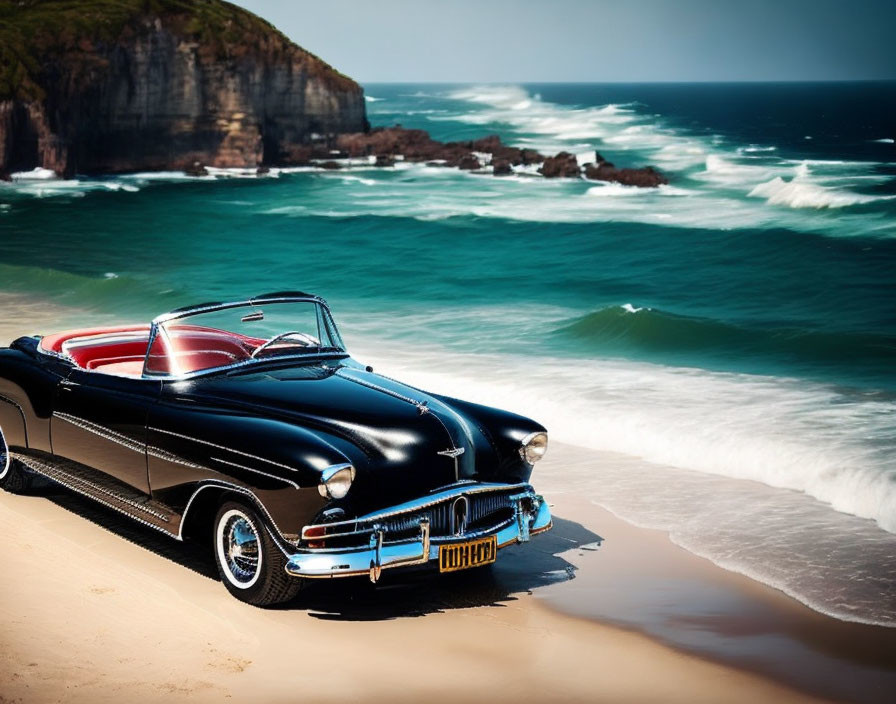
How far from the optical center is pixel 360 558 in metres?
6.40

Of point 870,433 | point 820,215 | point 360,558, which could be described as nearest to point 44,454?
point 360,558

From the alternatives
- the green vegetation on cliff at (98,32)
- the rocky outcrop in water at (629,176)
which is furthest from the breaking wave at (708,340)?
the green vegetation on cliff at (98,32)

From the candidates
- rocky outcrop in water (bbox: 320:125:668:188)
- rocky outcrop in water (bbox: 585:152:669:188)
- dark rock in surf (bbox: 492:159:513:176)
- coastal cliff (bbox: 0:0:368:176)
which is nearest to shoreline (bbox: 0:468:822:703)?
rocky outcrop in water (bbox: 585:152:669:188)

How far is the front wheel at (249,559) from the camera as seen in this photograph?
662 cm

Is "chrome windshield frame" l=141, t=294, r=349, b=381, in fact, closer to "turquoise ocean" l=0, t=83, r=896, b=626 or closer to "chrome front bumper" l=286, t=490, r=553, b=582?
"chrome front bumper" l=286, t=490, r=553, b=582

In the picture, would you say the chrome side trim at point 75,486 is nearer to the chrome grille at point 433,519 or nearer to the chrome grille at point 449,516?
the chrome grille at point 433,519

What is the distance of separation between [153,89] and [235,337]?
6217cm

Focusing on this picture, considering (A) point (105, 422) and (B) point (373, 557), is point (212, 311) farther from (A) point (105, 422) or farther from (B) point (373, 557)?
(B) point (373, 557)

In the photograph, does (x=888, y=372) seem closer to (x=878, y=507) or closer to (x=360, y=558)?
(x=878, y=507)

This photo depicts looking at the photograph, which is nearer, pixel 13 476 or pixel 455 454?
pixel 455 454

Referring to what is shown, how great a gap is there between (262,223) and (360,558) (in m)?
39.2

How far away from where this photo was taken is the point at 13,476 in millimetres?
8891

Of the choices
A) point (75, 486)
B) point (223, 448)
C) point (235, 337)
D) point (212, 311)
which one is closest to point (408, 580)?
point (223, 448)

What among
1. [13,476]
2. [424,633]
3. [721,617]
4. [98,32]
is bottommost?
[721,617]
